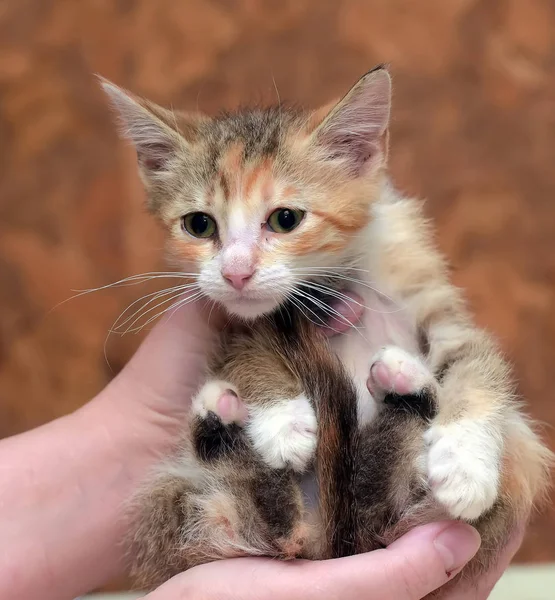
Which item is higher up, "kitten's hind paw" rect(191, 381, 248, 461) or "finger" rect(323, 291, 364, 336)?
"finger" rect(323, 291, 364, 336)

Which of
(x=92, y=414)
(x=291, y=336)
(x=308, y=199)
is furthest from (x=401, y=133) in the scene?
(x=92, y=414)

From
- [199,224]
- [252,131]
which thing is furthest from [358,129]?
[199,224]

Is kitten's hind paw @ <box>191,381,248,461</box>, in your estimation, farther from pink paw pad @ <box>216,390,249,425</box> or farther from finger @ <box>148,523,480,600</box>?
finger @ <box>148,523,480,600</box>

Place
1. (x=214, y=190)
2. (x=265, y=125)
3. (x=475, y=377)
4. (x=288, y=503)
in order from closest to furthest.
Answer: (x=288, y=503) → (x=475, y=377) → (x=214, y=190) → (x=265, y=125)

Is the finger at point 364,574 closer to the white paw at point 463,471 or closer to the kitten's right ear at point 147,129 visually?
the white paw at point 463,471

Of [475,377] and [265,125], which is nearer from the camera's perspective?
[475,377]

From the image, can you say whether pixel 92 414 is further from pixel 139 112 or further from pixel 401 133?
pixel 401 133

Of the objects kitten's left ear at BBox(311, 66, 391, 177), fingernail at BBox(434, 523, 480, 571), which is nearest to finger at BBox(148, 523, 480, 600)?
fingernail at BBox(434, 523, 480, 571)
